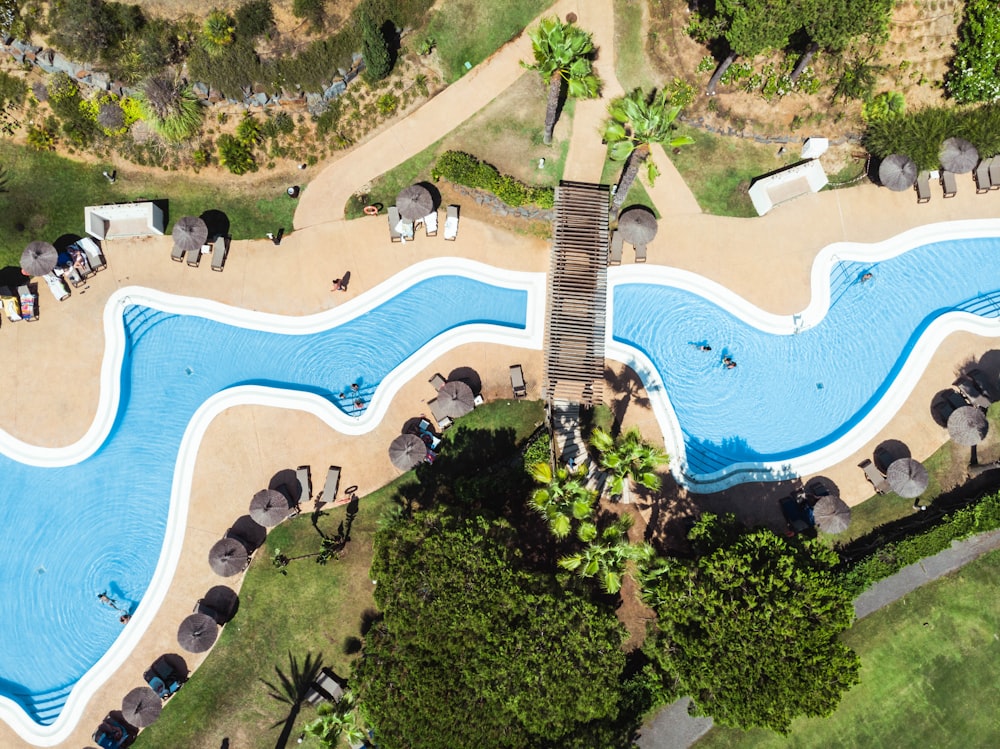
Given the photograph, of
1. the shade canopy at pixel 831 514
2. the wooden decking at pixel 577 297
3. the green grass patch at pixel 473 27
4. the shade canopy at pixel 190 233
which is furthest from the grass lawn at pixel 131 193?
the shade canopy at pixel 831 514

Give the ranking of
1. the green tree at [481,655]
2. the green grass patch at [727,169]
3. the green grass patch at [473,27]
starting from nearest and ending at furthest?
the green tree at [481,655] → the green grass patch at [473,27] → the green grass patch at [727,169]

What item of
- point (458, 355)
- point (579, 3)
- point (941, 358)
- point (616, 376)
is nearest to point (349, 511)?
point (458, 355)

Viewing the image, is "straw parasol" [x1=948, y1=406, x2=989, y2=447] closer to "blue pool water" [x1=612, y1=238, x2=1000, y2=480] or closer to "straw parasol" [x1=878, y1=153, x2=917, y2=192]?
"blue pool water" [x1=612, y1=238, x2=1000, y2=480]

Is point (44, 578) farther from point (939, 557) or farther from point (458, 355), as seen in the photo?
point (939, 557)

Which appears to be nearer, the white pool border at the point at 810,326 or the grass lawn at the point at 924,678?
the grass lawn at the point at 924,678

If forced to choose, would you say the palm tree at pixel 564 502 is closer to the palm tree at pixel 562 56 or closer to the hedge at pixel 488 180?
the hedge at pixel 488 180

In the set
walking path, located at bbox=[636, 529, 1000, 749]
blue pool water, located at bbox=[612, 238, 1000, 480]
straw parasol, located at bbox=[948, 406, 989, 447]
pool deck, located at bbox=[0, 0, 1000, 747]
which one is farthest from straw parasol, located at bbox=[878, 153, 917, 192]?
walking path, located at bbox=[636, 529, 1000, 749]
